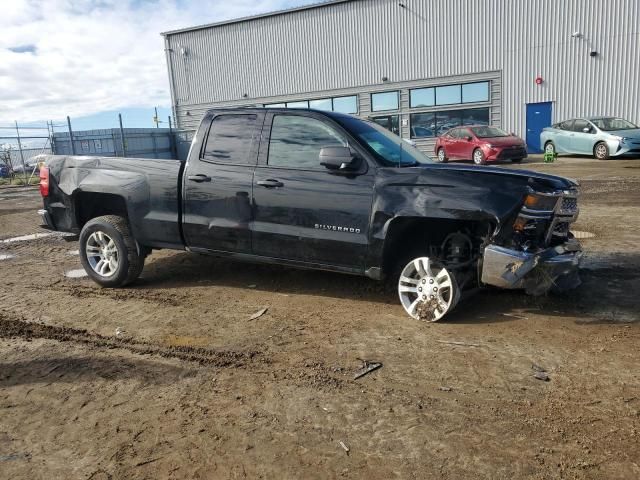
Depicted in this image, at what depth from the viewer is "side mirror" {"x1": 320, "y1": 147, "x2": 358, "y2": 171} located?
462 centimetres

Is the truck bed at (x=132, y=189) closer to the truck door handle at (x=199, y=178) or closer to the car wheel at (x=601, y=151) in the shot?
the truck door handle at (x=199, y=178)

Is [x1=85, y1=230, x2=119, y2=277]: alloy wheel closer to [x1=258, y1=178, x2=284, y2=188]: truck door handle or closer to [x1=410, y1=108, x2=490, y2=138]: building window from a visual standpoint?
[x1=258, y1=178, x2=284, y2=188]: truck door handle

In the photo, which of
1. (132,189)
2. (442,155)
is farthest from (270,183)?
(442,155)

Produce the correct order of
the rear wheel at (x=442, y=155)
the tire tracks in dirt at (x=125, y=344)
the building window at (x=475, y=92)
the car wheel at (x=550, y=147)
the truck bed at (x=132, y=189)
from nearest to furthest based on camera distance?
1. the tire tracks in dirt at (x=125, y=344)
2. the truck bed at (x=132, y=189)
3. the car wheel at (x=550, y=147)
4. the rear wheel at (x=442, y=155)
5. the building window at (x=475, y=92)

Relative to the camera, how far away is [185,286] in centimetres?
607

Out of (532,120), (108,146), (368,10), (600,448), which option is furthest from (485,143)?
(600,448)

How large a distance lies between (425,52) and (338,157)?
25523 mm

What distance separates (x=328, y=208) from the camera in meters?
4.83

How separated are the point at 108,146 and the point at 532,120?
65.5ft

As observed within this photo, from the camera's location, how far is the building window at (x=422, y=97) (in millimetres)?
28203

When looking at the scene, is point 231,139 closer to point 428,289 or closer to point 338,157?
point 338,157

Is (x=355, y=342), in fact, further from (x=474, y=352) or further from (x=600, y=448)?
(x=600, y=448)

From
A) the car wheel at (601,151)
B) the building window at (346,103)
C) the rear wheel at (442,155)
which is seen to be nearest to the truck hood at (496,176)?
the car wheel at (601,151)

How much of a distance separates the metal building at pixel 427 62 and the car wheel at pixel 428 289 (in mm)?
22533
